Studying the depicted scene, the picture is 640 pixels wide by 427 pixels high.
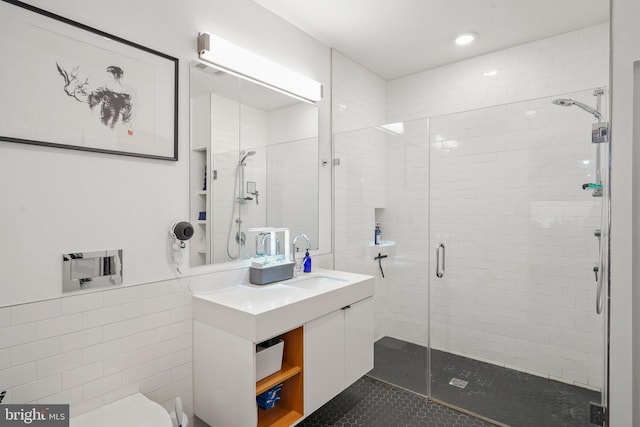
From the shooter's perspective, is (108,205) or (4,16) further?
(108,205)

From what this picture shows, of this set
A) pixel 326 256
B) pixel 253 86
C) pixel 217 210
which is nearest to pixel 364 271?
pixel 326 256

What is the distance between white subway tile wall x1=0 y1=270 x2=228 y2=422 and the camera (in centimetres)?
136

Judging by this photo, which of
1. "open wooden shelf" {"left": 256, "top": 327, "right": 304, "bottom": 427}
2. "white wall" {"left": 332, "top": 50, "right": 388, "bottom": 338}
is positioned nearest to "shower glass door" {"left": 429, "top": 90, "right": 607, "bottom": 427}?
"white wall" {"left": 332, "top": 50, "right": 388, "bottom": 338}

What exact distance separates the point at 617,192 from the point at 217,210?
2013mm

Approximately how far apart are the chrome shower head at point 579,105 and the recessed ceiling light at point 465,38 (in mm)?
932

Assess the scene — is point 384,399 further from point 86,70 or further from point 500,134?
point 86,70

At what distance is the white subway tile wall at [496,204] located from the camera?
2.26 meters

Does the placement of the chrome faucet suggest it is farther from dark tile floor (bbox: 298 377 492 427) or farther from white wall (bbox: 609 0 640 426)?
white wall (bbox: 609 0 640 426)

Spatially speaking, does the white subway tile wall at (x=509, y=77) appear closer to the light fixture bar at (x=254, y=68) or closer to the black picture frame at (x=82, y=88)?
the light fixture bar at (x=254, y=68)

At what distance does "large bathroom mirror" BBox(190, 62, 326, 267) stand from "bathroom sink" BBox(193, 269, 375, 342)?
251 millimetres

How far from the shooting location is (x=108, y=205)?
5.23ft

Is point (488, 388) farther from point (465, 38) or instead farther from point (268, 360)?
point (465, 38)

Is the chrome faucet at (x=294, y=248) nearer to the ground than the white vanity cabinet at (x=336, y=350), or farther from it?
farther from it

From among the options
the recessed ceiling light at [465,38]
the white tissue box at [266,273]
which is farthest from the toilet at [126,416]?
the recessed ceiling light at [465,38]
